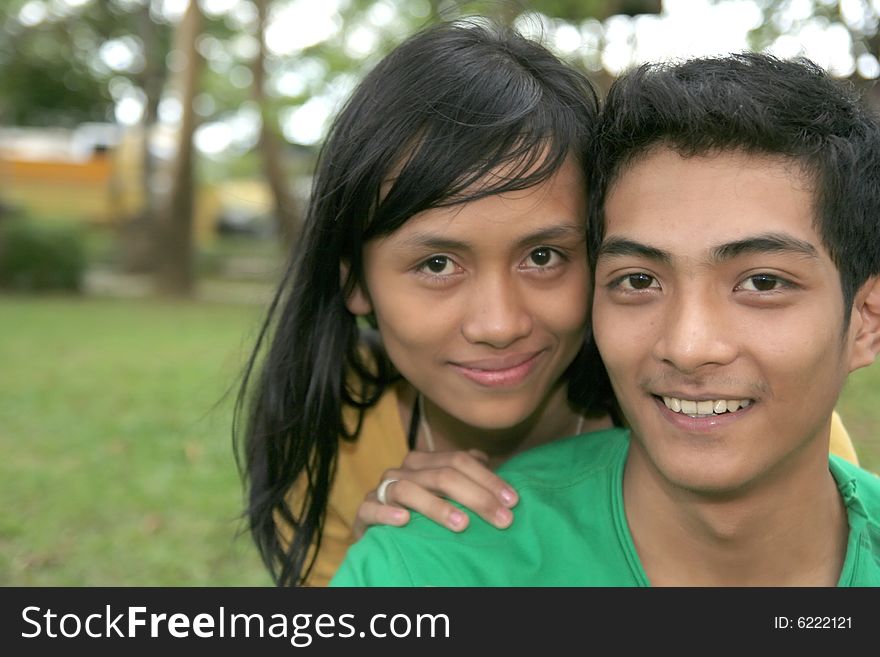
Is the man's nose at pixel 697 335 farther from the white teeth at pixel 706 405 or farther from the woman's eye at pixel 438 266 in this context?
the woman's eye at pixel 438 266

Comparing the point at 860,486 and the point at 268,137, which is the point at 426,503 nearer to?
the point at 860,486

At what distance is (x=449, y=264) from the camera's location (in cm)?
246

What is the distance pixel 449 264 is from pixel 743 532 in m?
0.88

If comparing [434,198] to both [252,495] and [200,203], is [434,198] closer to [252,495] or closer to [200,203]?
[252,495]

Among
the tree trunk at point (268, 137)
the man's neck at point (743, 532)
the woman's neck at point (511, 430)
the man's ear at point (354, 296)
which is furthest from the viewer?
the tree trunk at point (268, 137)

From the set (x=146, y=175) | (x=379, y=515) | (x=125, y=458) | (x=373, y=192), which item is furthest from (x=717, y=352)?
(x=146, y=175)

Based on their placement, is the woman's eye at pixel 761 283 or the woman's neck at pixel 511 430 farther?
the woman's neck at pixel 511 430

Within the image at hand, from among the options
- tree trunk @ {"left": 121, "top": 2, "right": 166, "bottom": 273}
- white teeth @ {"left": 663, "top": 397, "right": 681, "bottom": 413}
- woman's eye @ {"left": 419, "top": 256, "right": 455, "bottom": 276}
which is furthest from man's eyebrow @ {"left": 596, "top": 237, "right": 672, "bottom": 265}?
tree trunk @ {"left": 121, "top": 2, "right": 166, "bottom": 273}

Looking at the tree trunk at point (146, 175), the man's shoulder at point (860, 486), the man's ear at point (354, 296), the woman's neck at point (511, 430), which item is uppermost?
the tree trunk at point (146, 175)

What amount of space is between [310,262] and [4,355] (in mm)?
8651

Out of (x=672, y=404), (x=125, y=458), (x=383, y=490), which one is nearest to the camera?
(x=672, y=404)

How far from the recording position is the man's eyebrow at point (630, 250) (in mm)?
1971

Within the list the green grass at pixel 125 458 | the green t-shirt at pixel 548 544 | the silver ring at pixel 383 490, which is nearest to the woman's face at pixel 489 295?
the silver ring at pixel 383 490

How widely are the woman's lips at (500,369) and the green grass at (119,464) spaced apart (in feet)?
3.58
